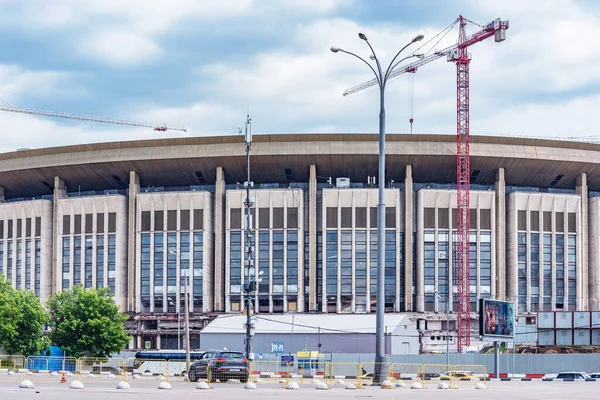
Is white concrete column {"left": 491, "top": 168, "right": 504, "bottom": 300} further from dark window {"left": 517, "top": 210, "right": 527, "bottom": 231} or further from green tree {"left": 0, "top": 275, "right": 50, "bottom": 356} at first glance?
green tree {"left": 0, "top": 275, "right": 50, "bottom": 356}

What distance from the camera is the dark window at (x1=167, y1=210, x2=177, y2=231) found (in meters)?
129

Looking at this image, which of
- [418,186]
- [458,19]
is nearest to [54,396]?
[418,186]

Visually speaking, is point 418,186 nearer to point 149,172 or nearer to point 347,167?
point 347,167

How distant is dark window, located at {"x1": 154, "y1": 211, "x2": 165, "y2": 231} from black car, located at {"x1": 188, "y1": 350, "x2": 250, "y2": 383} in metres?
81.3

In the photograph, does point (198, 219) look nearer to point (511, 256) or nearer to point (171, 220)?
point (171, 220)

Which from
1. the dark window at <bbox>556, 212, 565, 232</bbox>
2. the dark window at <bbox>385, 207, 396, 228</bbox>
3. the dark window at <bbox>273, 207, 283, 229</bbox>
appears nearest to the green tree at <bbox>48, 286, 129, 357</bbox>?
the dark window at <bbox>273, 207, 283, 229</bbox>

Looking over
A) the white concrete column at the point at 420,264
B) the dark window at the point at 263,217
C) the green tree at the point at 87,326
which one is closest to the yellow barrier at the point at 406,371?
the green tree at the point at 87,326

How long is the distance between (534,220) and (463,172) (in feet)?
44.4

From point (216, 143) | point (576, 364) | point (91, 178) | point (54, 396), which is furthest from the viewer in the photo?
point (91, 178)

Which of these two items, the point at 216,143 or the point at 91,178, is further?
the point at 91,178

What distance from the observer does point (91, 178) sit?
440 ft

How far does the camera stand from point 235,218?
12862 cm

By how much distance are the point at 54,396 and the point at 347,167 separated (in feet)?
326

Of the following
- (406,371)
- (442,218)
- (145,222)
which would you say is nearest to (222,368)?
(406,371)
